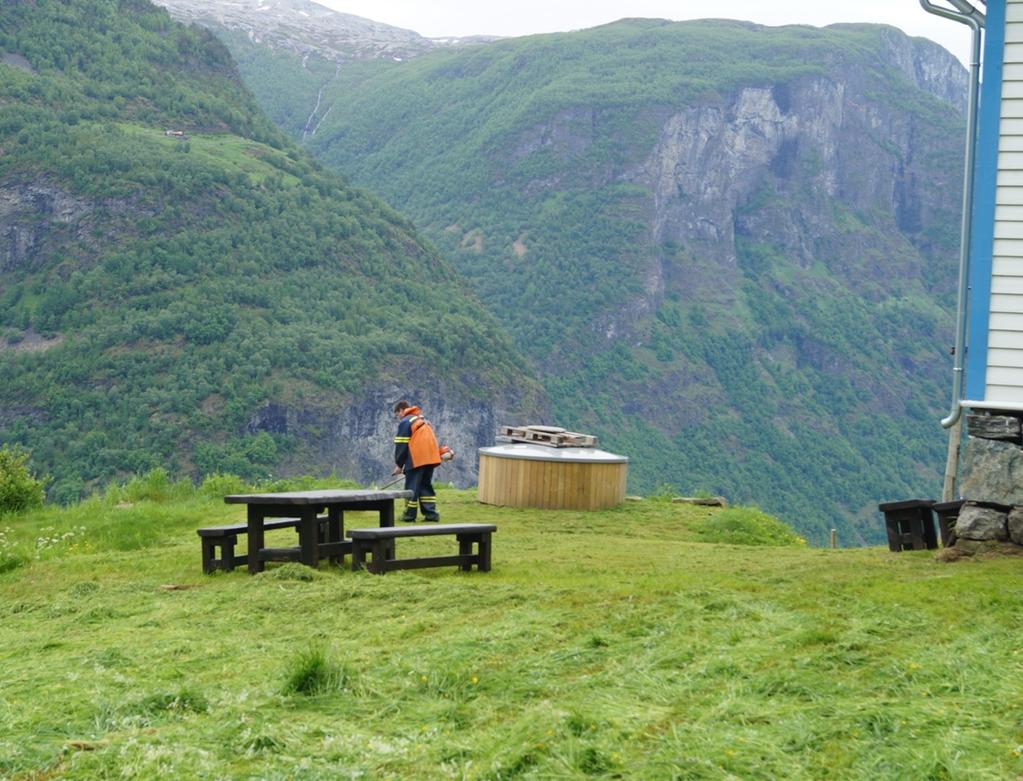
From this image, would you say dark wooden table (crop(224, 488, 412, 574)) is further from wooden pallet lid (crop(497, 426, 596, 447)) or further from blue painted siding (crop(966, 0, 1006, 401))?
wooden pallet lid (crop(497, 426, 596, 447))

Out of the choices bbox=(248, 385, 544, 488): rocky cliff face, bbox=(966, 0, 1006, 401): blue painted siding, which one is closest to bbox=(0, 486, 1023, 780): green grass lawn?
bbox=(966, 0, 1006, 401): blue painted siding

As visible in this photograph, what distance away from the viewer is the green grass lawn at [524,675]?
5227 mm

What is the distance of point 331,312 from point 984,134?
309 feet

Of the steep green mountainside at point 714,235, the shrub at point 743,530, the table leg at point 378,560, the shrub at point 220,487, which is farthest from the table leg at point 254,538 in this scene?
the steep green mountainside at point 714,235

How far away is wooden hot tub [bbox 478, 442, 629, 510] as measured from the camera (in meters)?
18.2

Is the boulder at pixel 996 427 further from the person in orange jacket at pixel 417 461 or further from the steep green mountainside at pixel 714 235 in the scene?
the steep green mountainside at pixel 714 235

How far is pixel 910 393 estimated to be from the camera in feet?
529

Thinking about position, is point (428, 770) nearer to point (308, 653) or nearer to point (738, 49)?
point (308, 653)

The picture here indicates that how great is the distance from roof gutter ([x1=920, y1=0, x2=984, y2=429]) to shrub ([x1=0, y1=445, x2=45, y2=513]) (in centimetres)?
1138

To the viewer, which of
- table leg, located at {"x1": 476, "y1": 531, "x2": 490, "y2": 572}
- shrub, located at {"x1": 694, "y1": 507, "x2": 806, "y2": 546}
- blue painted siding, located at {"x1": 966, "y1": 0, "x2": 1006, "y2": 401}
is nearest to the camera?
blue painted siding, located at {"x1": 966, "y1": 0, "x2": 1006, "y2": 401}

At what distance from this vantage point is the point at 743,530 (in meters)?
17.1

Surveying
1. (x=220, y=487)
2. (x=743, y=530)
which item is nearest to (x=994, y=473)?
(x=743, y=530)

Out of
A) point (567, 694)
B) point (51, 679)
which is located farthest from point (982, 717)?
point (51, 679)

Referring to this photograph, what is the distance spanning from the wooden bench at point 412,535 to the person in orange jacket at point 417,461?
4.38 meters
